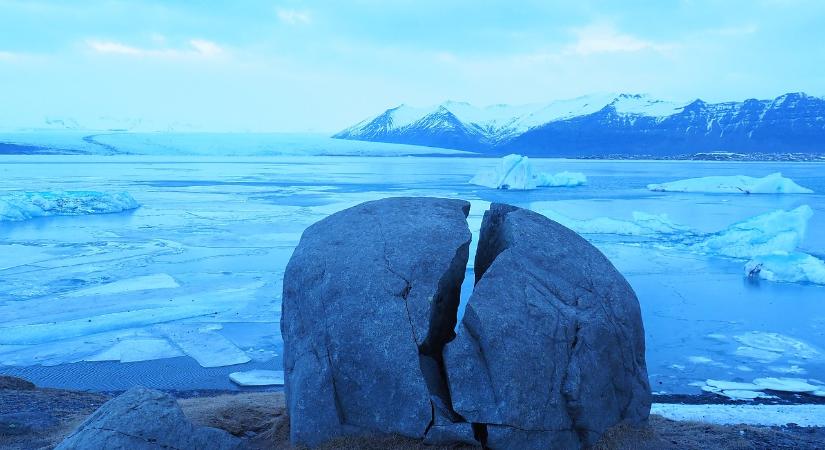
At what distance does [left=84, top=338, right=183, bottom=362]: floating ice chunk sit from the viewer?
9.43 meters

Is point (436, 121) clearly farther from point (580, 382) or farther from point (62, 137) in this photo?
point (580, 382)

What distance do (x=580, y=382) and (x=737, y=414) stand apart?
10.1 ft

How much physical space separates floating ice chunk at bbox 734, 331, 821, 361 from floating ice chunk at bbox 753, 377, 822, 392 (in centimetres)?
91

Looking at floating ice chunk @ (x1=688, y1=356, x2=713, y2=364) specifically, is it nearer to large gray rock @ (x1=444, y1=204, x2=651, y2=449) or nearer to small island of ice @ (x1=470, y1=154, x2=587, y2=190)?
large gray rock @ (x1=444, y1=204, x2=651, y2=449)

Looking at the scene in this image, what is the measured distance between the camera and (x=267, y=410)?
6246mm

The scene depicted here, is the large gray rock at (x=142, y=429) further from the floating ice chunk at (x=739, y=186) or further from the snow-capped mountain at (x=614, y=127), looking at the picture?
the snow-capped mountain at (x=614, y=127)

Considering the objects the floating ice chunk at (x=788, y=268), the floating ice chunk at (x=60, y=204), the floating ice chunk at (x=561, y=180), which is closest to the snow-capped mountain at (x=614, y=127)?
the floating ice chunk at (x=561, y=180)

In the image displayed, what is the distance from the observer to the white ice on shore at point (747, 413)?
23.1ft

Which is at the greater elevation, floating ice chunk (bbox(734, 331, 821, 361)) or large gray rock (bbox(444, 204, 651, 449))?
large gray rock (bbox(444, 204, 651, 449))

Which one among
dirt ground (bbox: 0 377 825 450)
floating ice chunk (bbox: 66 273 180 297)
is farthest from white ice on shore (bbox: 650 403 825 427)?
floating ice chunk (bbox: 66 273 180 297)

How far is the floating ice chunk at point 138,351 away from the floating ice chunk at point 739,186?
36325 mm

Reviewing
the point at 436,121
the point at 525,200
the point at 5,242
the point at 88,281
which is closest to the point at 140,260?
the point at 88,281

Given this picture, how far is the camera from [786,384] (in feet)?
28.8

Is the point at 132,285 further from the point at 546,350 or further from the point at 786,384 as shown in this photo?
the point at 786,384
